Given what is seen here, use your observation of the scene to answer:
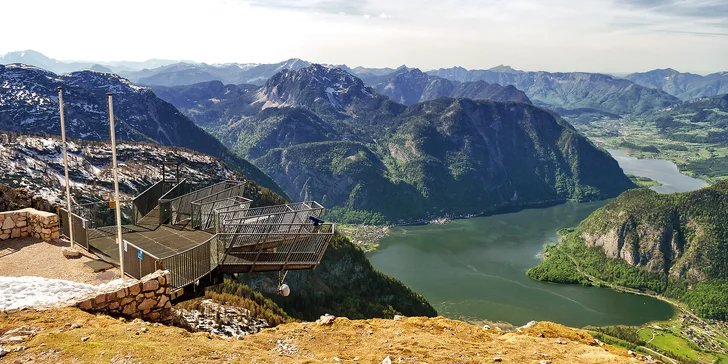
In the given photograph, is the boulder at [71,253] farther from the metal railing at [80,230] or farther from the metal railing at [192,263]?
the metal railing at [192,263]

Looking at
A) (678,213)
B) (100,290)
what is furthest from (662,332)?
(100,290)

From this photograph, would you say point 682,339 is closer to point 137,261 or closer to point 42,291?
point 137,261

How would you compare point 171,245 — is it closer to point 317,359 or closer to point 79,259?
point 79,259

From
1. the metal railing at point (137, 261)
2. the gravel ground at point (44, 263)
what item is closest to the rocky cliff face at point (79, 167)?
the gravel ground at point (44, 263)

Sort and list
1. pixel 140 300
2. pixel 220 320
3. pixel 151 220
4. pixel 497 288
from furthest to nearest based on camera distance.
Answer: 1. pixel 497 288
2. pixel 220 320
3. pixel 151 220
4. pixel 140 300

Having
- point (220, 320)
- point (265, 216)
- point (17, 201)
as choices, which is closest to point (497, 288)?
point (220, 320)

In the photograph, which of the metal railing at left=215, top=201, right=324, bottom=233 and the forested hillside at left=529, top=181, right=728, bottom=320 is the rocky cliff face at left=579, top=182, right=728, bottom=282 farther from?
the metal railing at left=215, top=201, right=324, bottom=233
